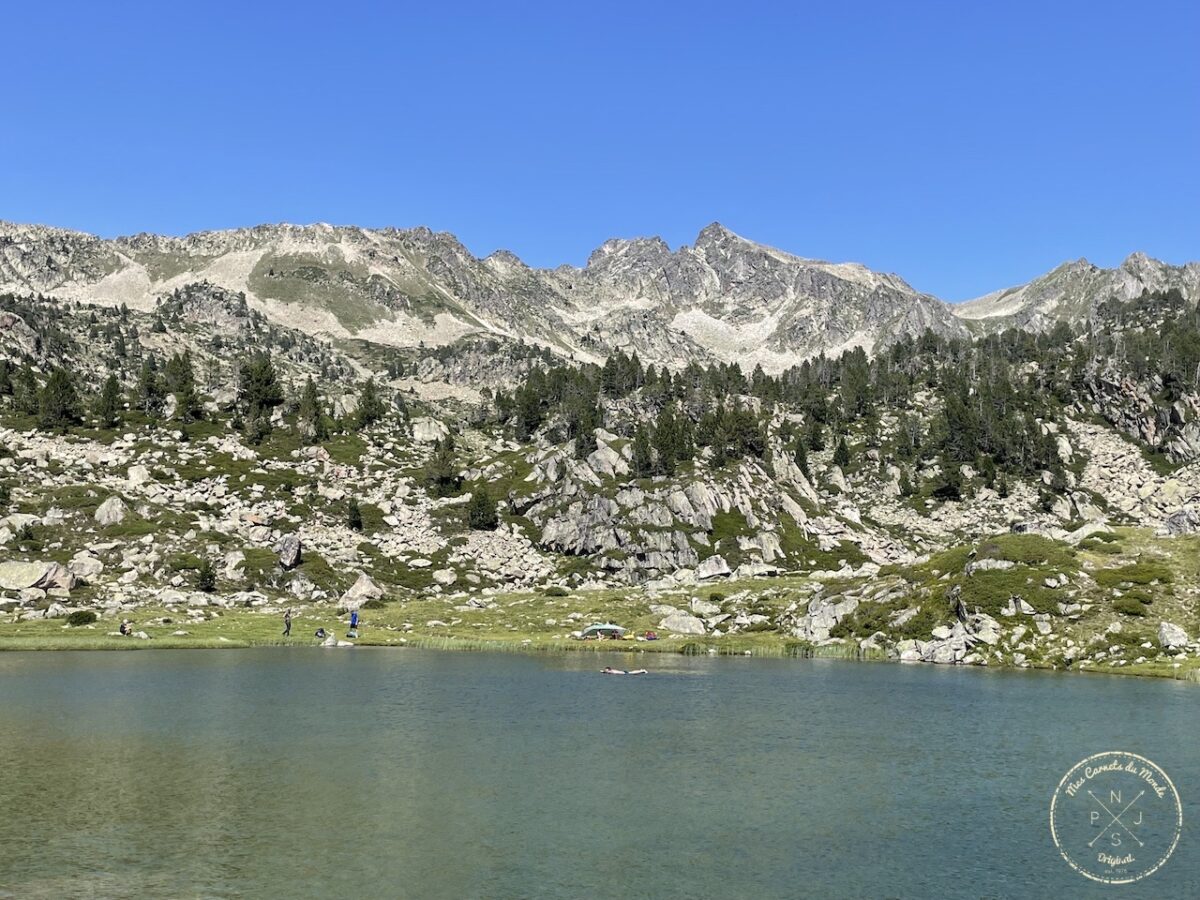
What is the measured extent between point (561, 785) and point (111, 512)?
117 meters

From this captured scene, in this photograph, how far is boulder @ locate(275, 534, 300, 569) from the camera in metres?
124

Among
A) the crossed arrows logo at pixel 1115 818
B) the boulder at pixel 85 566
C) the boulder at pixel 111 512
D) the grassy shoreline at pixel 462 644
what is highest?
the boulder at pixel 111 512

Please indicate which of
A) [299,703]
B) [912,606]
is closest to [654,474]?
[912,606]

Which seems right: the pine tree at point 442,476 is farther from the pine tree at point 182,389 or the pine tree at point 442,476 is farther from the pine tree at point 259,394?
the pine tree at point 182,389

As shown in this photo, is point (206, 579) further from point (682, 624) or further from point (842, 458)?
point (842, 458)

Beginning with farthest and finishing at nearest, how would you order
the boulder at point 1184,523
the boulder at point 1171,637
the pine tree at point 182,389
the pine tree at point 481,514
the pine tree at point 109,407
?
the pine tree at point 182,389
the pine tree at point 109,407
the pine tree at point 481,514
the boulder at point 1184,523
the boulder at point 1171,637

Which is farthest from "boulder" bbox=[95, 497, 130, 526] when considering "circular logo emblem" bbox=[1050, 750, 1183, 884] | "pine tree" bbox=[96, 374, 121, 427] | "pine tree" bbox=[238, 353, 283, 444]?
"circular logo emblem" bbox=[1050, 750, 1183, 884]

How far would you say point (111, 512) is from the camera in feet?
414

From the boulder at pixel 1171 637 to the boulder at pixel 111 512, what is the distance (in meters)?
131

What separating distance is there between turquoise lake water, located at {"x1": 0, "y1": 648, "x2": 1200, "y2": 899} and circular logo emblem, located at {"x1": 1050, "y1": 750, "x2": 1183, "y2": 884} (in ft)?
2.00

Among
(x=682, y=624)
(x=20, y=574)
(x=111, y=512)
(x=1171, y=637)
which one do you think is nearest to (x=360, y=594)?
(x=20, y=574)

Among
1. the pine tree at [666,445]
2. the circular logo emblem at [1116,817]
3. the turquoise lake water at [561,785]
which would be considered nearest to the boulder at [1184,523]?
the turquoise lake water at [561,785]

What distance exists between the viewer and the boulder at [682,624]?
98.9 metres

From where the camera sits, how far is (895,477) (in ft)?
623
